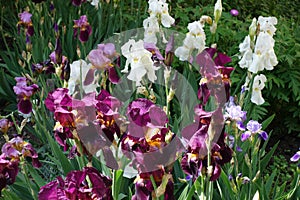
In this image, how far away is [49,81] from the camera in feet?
9.23

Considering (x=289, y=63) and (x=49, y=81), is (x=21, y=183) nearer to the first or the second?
(x=49, y=81)

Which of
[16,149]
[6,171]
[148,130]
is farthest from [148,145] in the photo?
[16,149]

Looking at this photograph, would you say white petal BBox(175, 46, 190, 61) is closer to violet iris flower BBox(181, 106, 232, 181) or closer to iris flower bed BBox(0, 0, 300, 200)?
iris flower bed BBox(0, 0, 300, 200)

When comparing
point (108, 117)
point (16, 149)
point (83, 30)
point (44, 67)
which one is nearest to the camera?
point (108, 117)

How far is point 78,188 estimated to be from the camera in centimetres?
A: 126

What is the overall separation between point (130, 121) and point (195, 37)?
0.99 meters

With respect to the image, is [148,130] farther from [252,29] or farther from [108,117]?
[252,29]

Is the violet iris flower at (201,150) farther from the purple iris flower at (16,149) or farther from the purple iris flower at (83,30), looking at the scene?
the purple iris flower at (83,30)

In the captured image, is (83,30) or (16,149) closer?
(16,149)

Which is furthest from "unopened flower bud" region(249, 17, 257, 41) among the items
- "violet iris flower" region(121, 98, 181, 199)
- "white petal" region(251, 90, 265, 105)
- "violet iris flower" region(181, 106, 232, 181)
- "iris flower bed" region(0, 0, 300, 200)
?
"violet iris flower" region(121, 98, 181, 199)

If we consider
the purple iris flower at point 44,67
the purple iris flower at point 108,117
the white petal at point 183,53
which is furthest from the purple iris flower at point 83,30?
the purple iris flower at point 108,117

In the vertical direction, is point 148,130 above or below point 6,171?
above

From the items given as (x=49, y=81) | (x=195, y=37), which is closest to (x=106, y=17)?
(x=49, y=81)

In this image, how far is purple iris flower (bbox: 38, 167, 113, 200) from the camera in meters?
1.25
